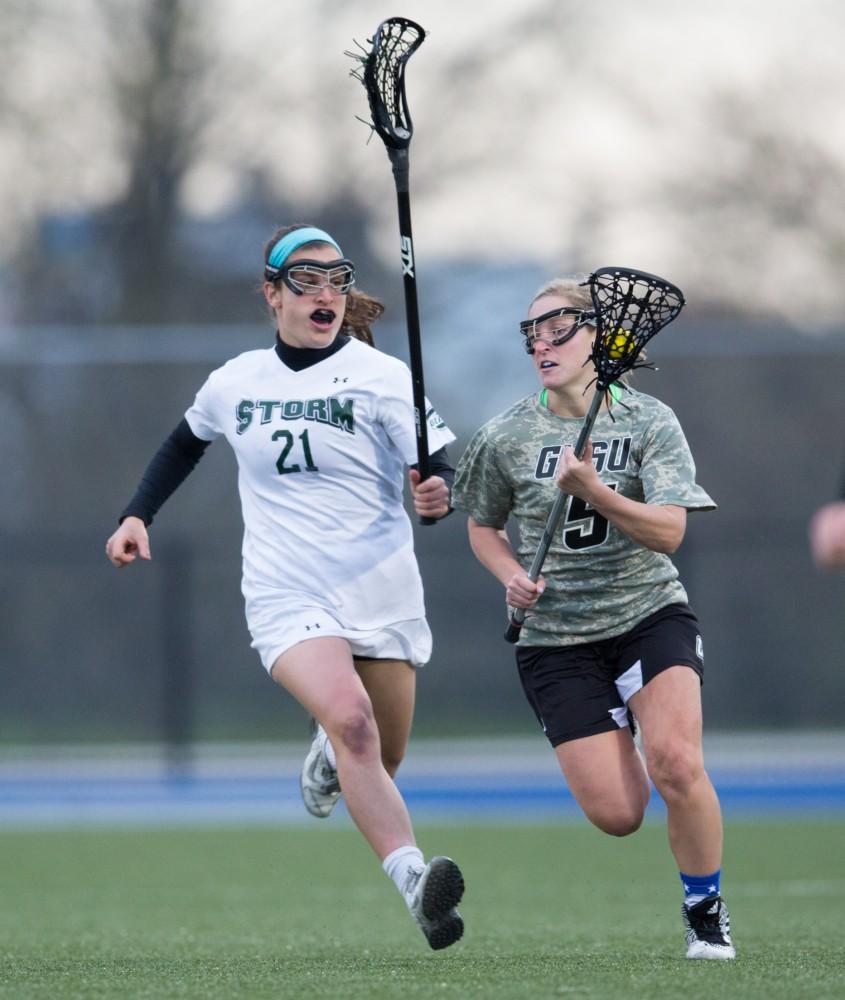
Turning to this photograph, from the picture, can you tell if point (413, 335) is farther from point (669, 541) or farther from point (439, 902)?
point (439, 902)

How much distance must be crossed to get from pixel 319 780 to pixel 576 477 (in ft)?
5.53

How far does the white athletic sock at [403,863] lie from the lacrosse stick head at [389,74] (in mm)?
2070

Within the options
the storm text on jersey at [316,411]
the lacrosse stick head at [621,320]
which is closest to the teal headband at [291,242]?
the storm text on jersey at [316,411]

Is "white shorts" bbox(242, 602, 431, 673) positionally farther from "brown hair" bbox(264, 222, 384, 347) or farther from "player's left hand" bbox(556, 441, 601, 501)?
"brown hair" bbox(264, 222, 384, 347)

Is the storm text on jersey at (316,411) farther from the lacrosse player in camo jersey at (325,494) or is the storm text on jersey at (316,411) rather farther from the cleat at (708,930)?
the cleat at (708,930)

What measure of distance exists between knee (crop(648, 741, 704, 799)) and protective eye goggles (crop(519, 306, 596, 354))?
4.09ft

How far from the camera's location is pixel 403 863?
5000 millimetres

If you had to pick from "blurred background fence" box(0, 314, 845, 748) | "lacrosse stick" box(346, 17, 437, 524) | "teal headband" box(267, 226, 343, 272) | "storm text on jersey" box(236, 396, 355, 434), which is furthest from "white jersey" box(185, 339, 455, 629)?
"blurred background fence" box(0, 314, 845, 748)

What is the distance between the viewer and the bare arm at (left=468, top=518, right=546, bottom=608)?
514 cm

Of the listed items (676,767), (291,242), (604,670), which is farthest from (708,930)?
(291,242)

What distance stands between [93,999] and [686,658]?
192 cm

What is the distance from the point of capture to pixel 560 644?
17.8 ft

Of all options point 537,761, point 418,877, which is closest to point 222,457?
point 537,761

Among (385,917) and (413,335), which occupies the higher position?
(413,335)
